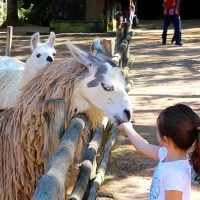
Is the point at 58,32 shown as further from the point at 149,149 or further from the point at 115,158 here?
the point at 149,149

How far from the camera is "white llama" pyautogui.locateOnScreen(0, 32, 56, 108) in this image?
6434 millimetres

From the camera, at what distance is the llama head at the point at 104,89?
334cm

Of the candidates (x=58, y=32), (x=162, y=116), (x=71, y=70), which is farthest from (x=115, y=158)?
(x=58, y=32)

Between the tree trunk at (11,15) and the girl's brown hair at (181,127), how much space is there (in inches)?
886

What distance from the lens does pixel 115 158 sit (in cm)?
634

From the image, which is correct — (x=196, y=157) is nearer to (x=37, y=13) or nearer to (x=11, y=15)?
(x=11, y=15)

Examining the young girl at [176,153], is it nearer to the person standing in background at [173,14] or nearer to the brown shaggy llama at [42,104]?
the brown shaggy llama at [42,104]

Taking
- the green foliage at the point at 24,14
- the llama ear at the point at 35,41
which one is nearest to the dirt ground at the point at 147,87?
the llama ear at the point at 35,41

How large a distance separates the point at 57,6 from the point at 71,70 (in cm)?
1839

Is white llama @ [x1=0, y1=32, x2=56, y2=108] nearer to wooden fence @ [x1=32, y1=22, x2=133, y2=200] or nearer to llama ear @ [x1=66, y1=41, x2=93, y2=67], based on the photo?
wooden fence @ [x1=32, y1=22, x2=133, y2=200]

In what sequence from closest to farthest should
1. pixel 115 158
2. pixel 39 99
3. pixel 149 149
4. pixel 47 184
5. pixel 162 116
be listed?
pixel 47 184 < pixel 162 116 < pixel 149 149 < pixel 39 99 < pixel 115 158

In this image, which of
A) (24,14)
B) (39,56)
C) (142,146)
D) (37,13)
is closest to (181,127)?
(142,146)

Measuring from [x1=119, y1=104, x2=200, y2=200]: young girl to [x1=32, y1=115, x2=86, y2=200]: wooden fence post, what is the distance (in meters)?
0.43

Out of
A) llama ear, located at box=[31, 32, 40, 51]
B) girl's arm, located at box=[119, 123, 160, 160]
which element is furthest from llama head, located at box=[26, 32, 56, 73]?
girl's arm, located at box=[119, 123, 160, 160]
